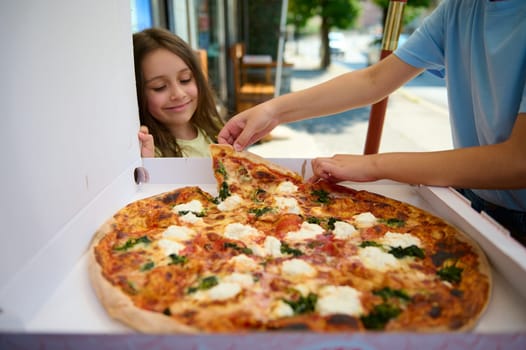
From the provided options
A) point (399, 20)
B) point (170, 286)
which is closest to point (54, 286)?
point (170, 286)

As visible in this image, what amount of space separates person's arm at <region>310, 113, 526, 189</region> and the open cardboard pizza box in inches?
3.6

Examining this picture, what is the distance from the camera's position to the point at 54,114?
1.03 meters

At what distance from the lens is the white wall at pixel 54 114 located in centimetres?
86

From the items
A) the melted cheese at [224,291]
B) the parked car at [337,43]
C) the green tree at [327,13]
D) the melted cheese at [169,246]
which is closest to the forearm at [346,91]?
the melted cheese at [169,246]

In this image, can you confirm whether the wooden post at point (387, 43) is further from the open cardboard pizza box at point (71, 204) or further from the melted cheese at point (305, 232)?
the melted cheese at point (305, 232)

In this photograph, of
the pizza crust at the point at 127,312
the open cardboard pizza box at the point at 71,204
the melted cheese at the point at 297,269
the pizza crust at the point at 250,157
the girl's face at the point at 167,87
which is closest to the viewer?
the open cardboard pizza box at the point at 71,204

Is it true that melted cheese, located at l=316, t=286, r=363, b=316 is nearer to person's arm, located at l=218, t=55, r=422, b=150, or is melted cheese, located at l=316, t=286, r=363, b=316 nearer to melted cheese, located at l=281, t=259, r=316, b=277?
melted cheese, located at l=281, t=259, r=316, b=277

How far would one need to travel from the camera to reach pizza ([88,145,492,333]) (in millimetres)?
833

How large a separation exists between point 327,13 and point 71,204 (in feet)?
52.5

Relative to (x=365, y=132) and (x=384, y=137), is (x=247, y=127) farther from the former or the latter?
(x=365, y=132)

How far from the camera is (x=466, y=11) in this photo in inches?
56.5

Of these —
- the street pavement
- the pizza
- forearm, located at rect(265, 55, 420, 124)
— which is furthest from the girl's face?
the street pavement

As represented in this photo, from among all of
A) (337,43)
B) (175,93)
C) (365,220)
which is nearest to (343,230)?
(365,220)

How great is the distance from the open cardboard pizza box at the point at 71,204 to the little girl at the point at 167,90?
747mm
